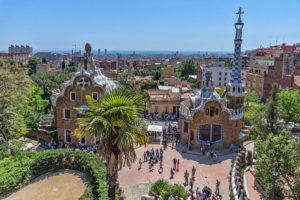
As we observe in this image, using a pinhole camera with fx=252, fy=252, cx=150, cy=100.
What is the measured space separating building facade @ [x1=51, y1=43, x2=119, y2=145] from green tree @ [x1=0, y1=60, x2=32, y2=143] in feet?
14.1

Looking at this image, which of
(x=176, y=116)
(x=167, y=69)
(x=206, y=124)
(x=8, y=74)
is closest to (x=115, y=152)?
(x=8, y=74)

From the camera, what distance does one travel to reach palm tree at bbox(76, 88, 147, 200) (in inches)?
527

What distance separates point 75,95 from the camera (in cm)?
2897

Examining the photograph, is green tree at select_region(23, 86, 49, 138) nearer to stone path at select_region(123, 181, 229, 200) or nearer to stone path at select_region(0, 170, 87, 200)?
stone path at select_region(0, 170, 87, 200)

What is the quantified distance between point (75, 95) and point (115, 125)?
1676 centimetres

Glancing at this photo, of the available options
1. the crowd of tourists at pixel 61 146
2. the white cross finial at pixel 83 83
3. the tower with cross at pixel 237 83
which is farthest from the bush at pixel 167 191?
the tower with cross at pixel 237 83

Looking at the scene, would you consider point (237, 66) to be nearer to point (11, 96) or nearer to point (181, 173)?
point (181, 173)

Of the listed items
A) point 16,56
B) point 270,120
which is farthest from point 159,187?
point 16,56

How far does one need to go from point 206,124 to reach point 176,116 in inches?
Answer: 570

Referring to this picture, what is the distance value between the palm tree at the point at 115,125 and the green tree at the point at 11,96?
1373 centimetres

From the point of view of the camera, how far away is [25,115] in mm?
28344

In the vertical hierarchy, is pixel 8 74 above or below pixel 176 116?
above

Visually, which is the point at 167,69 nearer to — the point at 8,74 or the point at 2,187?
the point at 8,74

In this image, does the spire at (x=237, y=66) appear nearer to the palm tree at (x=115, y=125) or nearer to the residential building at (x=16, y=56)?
the palm tree at (x=115, y=125)
